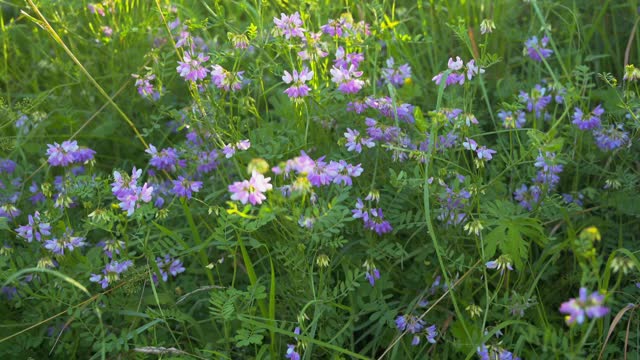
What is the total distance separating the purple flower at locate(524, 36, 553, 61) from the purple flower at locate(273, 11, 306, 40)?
97 centimetres

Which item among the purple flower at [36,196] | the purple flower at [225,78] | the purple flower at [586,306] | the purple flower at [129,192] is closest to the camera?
the purple flower at [586,306]

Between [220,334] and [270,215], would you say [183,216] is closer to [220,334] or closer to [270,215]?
[220,334]

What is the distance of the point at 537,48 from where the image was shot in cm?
271

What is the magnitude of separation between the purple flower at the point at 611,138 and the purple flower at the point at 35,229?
6.05 ft

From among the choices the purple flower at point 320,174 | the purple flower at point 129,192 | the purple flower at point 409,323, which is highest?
the purple flower at point 320,174

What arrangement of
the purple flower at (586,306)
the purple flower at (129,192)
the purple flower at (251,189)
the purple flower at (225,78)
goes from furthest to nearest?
the purple flower at (225,78), the purple flower at (129,192), the purple flower at (251,189), the purple flower at (586,306)

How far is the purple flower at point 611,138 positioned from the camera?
238cm

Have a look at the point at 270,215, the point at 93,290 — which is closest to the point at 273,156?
the point at 270,215

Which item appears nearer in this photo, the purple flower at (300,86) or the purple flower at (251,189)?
the purple flower at (251,189)

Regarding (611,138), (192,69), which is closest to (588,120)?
(611,138)

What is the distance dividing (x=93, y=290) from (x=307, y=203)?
0.79 meters

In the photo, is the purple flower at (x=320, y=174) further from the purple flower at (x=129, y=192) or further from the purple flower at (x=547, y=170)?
the purple flower at (x=547, y=170)

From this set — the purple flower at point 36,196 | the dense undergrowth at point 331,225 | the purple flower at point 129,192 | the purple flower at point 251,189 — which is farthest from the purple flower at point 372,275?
the purple flower at point 36,196

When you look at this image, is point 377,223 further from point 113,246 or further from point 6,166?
point 6,166
